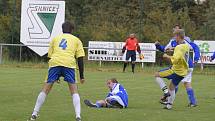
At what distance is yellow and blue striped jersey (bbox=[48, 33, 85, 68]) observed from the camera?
38.7 ft

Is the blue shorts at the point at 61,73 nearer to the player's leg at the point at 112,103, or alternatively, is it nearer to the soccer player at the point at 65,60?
the soccer player at the point at 65,60

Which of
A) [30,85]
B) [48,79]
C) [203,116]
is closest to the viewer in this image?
[48,79]

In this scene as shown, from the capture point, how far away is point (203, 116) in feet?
44.5

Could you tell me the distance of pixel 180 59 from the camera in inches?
565

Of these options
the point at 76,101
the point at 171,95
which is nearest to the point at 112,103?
the point at 171,95

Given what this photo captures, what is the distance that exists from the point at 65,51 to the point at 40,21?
2588 cm

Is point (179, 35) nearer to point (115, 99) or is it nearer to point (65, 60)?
point (115, 99)

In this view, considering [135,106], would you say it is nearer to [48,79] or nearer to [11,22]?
[48,79]

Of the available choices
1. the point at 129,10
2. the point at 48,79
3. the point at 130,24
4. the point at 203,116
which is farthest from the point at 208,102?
the point at 129,10

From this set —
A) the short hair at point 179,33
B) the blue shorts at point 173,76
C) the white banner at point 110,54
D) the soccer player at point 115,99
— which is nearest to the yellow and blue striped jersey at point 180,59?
the blue shorts at point 173,76

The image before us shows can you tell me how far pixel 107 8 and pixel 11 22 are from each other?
12.8m

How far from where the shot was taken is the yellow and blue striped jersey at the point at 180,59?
47.0ft

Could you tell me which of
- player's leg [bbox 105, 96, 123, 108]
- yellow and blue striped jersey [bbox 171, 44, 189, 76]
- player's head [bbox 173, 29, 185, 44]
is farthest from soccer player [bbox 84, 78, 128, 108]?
player's head [bbox 173, 29, 185, 44]

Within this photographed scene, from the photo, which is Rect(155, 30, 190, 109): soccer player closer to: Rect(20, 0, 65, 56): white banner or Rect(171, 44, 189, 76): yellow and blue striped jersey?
Rect(171, 44, 189, 76): yellow and blue striped jersey
